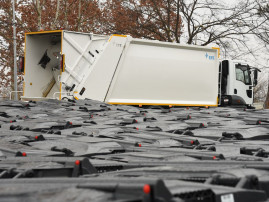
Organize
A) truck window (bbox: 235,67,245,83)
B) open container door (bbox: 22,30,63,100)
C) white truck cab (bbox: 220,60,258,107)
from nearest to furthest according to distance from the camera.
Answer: open container door (bbox: 22,30,63,100) < white truck cab (bbox: 220,60,258,107) < truck window (bbox: 235,67,245,83)

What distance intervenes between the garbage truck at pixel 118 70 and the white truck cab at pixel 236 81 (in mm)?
151

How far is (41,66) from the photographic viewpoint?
42.5 feet

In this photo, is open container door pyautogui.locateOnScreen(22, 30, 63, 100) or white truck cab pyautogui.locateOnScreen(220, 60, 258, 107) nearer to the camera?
open container door pyautogui.locateOnScreen(22, 30, 63, 100)

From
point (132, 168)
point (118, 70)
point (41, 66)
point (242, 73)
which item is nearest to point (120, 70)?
point (118, 70)

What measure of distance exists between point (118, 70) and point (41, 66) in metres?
2.42

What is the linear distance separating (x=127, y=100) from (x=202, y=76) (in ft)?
9.52

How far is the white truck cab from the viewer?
14797 millimetres

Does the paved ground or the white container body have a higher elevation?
the white container body

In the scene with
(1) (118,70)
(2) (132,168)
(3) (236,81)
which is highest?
(1) (118,70)

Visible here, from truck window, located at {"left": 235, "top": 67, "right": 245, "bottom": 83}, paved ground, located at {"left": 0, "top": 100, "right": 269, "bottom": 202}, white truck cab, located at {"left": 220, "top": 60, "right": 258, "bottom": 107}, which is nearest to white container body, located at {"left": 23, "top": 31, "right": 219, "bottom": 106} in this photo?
white truck cab, located at {"left": 220, "top": 60, "right": 258, "bottom": 107}

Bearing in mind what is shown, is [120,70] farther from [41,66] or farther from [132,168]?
[132,168]

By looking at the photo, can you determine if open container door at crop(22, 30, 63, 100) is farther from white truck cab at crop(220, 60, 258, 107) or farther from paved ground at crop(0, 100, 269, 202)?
paved ground at crop(0, 100, 269, 202)

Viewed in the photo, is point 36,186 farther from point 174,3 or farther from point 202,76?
point 174,3

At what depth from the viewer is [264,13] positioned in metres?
23.9
